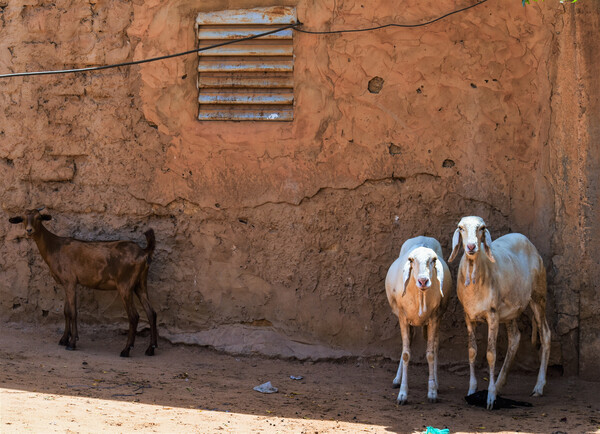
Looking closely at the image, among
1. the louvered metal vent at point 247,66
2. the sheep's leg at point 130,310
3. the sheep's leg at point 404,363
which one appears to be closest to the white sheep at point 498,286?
the sheep's leg at point 404,363

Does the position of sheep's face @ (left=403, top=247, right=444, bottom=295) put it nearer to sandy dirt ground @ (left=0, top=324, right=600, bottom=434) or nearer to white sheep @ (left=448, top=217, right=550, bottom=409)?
white sheep @ (left=448, top=217, right=550, bottom=409)

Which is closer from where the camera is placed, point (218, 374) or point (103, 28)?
point (218, 374)

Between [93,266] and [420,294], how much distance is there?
3221mm

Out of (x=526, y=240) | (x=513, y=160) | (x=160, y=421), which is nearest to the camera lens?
(x=160, y=421)

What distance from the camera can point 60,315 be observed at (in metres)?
7.95

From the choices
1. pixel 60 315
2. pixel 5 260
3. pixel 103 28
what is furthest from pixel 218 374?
pixel 103 28

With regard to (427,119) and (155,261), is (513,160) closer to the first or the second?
(427,119)

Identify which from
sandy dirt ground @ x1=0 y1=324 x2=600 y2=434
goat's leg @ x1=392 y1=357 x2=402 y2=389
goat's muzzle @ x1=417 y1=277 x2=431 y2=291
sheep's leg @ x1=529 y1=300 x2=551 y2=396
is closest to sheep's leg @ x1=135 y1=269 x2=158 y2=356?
sandy dirt ground @ x1=0 y1=324 x2=600 y2=434

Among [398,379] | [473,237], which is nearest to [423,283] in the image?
[473,237]

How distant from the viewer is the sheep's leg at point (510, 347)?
22.5 ft

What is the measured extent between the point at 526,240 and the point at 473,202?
766 millimetres

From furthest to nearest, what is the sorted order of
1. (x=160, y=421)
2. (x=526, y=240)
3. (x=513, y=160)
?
(x=513, y=160) → (x=526, y=240) → (x=160, y=421)

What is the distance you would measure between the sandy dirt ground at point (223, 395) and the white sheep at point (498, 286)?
39cm

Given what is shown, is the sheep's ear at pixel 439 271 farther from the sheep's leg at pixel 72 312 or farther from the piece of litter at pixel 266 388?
the sheep's leg at pixel 72 312
